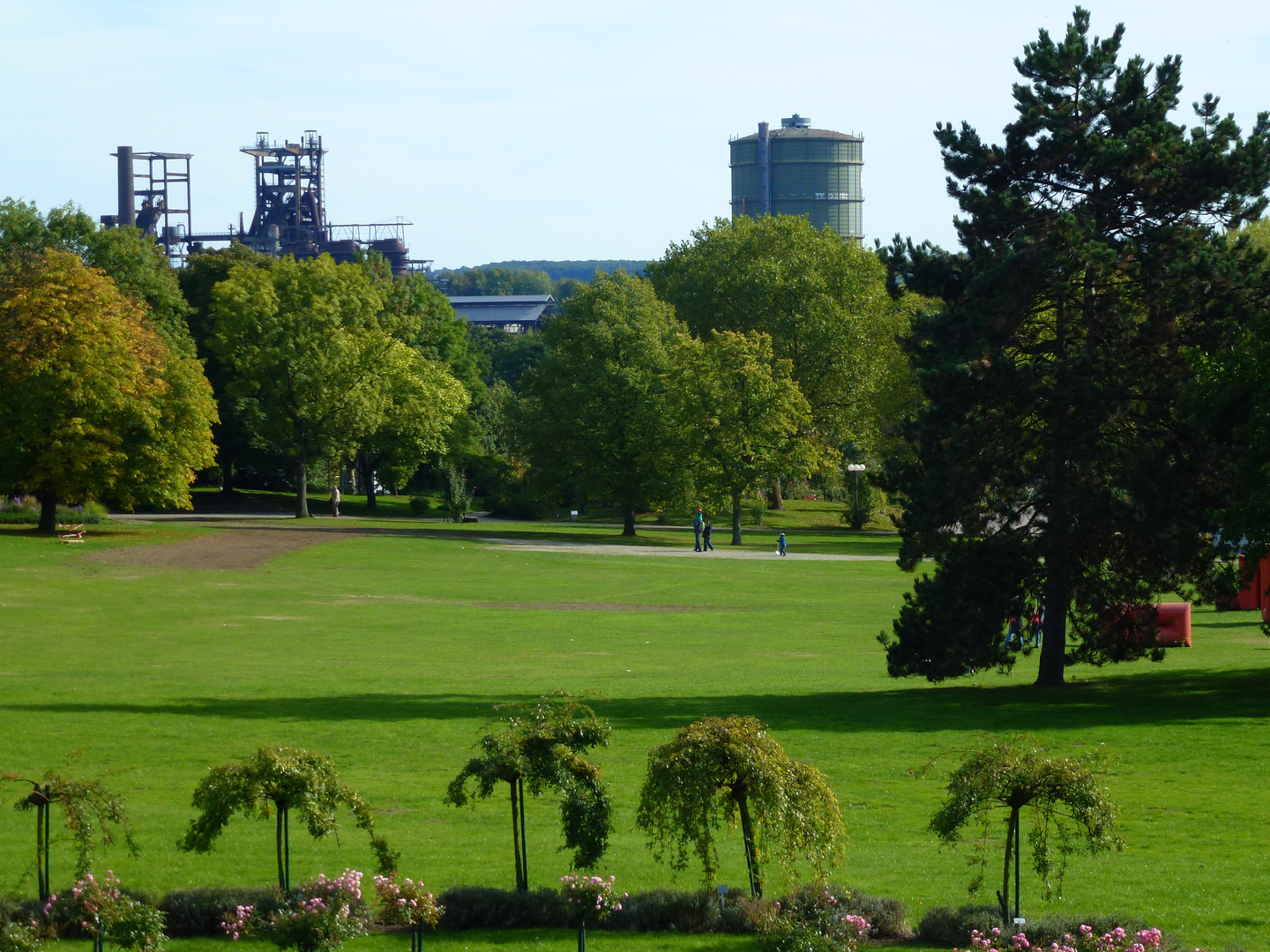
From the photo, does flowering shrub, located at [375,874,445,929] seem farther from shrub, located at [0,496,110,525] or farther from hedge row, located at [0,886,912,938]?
shrub, located at [0,496,110,525]

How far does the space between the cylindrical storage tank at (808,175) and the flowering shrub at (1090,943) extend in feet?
516

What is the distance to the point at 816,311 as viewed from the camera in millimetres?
79125

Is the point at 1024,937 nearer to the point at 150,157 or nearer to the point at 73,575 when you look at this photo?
the point at 73,575

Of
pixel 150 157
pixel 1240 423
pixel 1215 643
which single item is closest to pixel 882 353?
pixel 1215 643

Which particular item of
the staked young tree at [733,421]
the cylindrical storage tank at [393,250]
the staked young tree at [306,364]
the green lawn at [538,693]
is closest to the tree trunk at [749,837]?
the green lawn at [538,693]

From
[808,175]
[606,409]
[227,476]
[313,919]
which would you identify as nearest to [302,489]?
[227,476]

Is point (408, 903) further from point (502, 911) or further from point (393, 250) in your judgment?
point (393, 250)

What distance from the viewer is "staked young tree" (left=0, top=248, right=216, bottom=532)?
5069cm

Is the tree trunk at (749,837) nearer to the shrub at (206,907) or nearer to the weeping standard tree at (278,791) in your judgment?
the weeping standard tree at (278,791)

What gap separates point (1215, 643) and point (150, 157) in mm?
128553

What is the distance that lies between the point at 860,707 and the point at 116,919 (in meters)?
16.4

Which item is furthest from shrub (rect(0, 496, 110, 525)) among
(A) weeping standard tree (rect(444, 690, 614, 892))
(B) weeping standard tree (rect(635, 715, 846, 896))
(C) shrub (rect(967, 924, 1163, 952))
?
(C) shrub (rect(967, 924, 1163, 952))

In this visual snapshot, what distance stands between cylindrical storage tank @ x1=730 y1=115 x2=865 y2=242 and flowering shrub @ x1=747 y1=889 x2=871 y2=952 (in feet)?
513

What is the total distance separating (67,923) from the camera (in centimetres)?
1055
